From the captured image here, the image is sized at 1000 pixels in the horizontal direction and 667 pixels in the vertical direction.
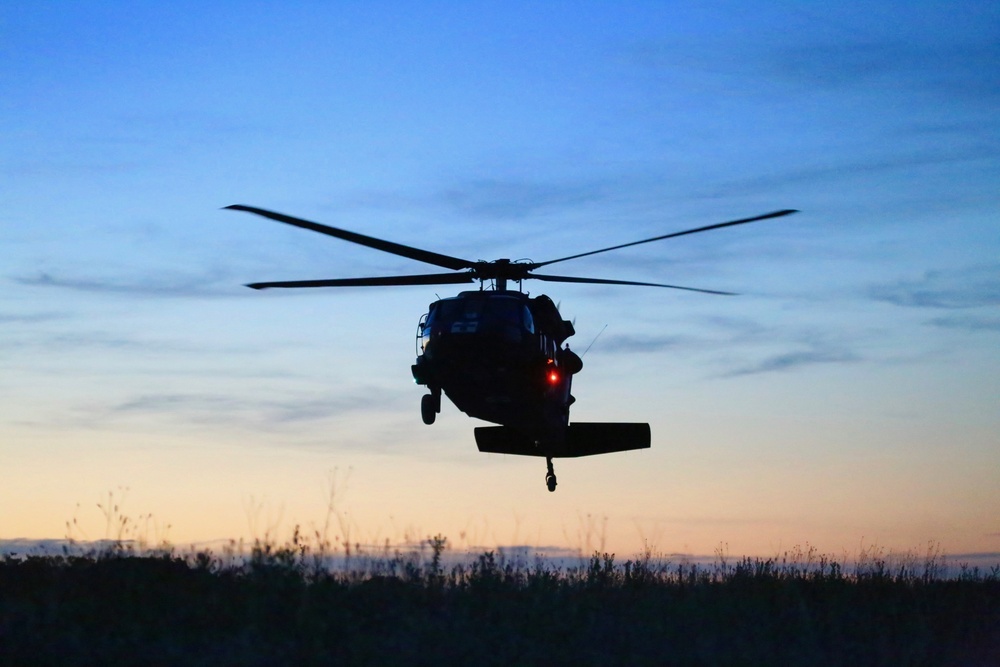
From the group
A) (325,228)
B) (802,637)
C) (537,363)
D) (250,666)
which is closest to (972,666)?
(802,637)

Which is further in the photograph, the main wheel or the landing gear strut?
the main wheel

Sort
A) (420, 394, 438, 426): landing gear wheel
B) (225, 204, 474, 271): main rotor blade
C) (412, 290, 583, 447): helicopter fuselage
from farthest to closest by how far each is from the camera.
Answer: (420, 394, 438, 426): landing gear wheel
(412, 290, 583, 447): helicopter fuselage
(225, 204, 474, 271): main rotor blade

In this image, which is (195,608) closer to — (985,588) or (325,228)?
(325,228)

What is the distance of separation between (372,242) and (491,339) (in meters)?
2.56

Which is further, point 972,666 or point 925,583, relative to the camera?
point 925,583

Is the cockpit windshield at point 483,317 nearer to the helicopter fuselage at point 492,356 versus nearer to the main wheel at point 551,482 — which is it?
the helicopter fuselage at point 492,356

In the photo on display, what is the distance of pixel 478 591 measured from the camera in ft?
41.3

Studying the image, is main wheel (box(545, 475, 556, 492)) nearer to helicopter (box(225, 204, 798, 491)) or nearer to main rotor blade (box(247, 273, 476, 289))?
helicopter (box(225, 204, 798, 491))

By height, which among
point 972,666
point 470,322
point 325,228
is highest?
point 325,228

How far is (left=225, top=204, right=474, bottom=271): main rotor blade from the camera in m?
17.1

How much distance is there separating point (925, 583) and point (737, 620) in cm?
560

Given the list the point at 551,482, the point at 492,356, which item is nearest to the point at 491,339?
the point at 492,356

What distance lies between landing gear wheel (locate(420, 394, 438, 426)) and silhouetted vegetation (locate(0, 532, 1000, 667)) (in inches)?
206

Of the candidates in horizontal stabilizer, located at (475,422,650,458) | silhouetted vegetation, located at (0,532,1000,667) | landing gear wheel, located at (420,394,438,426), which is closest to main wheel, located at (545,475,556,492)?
horizontal stabilizer, located at (475,422,650,458)
